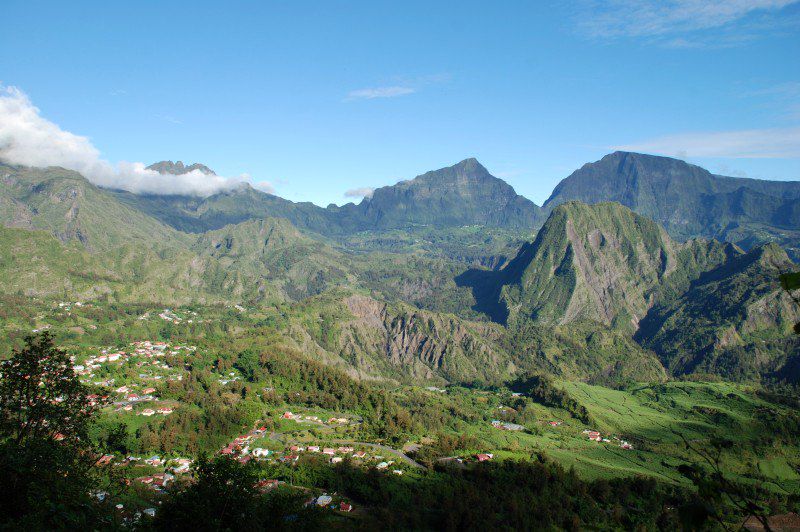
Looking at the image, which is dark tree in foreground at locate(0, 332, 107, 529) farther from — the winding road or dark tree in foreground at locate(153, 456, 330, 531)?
the winding road

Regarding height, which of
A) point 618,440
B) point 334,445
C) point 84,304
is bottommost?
point 618,440

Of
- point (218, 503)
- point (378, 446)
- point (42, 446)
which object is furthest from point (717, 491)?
point (378, 446)

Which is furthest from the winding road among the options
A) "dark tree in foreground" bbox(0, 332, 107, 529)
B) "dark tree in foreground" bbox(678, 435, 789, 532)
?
"dark tree in foreground" bbox(678, 435, 789, 532)

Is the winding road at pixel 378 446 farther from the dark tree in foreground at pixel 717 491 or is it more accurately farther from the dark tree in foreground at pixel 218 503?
the dark tree in foreground at pixel 717 491

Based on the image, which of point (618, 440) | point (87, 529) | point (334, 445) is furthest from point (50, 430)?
point (618, 440)

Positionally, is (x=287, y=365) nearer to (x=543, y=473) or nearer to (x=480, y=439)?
(x=480, y=439)

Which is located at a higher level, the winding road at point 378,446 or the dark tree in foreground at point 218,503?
the dark tree in foreground at point 218,503

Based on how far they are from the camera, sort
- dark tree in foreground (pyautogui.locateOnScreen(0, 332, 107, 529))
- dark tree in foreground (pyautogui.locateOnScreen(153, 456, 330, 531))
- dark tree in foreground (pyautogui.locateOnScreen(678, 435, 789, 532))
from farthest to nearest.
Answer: dark tree in foreground (pyautogui.locateOnScreen(153, 456, 330, 531)), dark tree in foreground (pyautogui.locateOnScreen(0, 332, 107, 529)), dark tree in foreground (pyautogui.locateOnScreen(678, 435, 789, 532))

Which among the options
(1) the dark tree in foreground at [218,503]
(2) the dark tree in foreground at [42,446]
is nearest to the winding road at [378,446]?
(1) the dark tree in foreground at [218,503]

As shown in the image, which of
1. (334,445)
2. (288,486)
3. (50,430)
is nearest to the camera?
(50,430)
